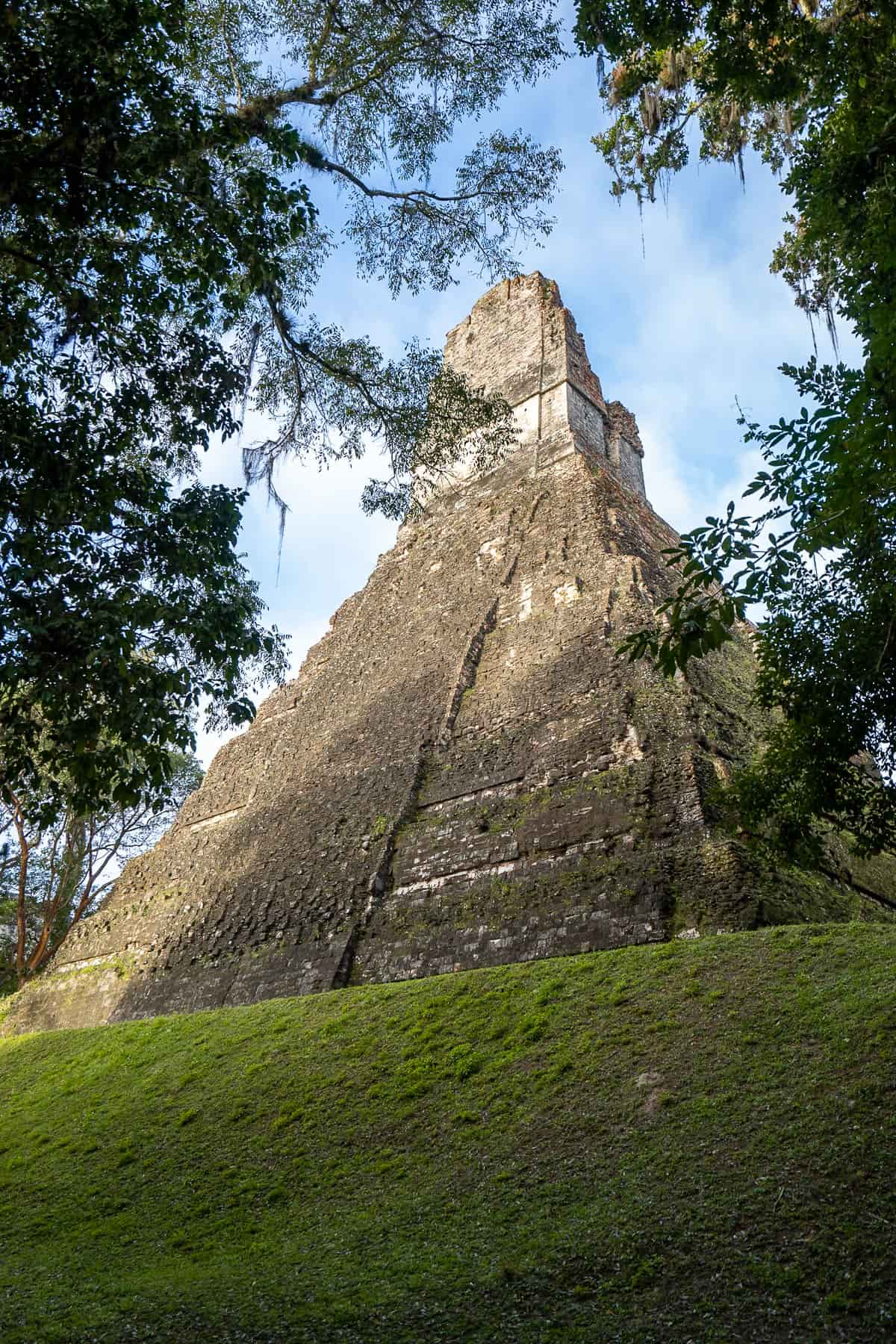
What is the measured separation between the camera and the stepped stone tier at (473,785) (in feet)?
28.6

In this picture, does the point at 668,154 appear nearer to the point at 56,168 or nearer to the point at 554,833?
the point at 56,168

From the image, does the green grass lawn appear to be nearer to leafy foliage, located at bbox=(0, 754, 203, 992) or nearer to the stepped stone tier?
the stepped stone tier

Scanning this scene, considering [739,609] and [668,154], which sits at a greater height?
[668,154]

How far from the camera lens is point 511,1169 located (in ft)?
16.9

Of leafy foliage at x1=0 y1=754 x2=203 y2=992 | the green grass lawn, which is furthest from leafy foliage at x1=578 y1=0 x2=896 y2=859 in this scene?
leafy foliage at x1=0 y1=754 x2=203 y2=992

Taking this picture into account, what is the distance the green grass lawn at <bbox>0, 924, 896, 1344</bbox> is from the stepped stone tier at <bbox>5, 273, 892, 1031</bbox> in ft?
3.51

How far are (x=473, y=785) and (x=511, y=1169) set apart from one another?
19.5 ft

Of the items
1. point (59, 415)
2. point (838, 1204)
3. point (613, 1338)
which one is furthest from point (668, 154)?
point (613, 1338)

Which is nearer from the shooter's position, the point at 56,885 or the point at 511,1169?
the point at 511,1169

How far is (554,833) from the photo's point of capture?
9352mm

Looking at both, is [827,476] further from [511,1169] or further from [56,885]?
[56,885]

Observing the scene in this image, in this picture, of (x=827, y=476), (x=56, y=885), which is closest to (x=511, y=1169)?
(x=827, y=476)

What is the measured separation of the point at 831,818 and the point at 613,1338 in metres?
3.90

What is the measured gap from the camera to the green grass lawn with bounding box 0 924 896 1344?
3.77m
